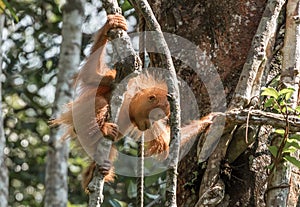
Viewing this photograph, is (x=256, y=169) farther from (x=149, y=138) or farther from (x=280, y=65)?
(x=149, y=138)

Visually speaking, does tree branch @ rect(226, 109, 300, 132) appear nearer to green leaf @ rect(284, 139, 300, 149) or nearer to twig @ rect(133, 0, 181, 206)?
green leaf @ rect(284, 139, 300, 149)

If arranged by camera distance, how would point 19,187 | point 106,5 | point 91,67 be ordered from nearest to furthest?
point 106,5
point 91,67
point 19,187

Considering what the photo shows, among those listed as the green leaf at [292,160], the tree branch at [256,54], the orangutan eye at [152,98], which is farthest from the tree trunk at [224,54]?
the orangutan eye at [152,98]

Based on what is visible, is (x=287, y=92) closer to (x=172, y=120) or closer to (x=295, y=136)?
(x=295, y=136)

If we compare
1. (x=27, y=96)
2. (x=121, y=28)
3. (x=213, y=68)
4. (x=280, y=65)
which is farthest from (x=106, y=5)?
(x=27, y=96)

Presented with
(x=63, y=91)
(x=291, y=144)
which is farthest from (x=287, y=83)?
(x=63, y=91)

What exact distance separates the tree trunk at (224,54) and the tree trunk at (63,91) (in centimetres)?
94

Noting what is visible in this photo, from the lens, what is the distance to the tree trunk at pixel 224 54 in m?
3.13

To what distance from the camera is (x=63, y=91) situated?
230cm

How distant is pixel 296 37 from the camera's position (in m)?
3.31

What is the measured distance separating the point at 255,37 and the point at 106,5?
652mm

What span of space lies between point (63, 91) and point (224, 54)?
1.13 meters

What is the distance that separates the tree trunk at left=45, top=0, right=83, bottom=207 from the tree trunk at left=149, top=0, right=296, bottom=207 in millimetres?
940

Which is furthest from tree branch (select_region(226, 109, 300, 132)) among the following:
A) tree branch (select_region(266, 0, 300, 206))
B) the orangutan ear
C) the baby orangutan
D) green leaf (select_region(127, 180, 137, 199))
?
green leaf (select_region(127, 180, 137, 199))
